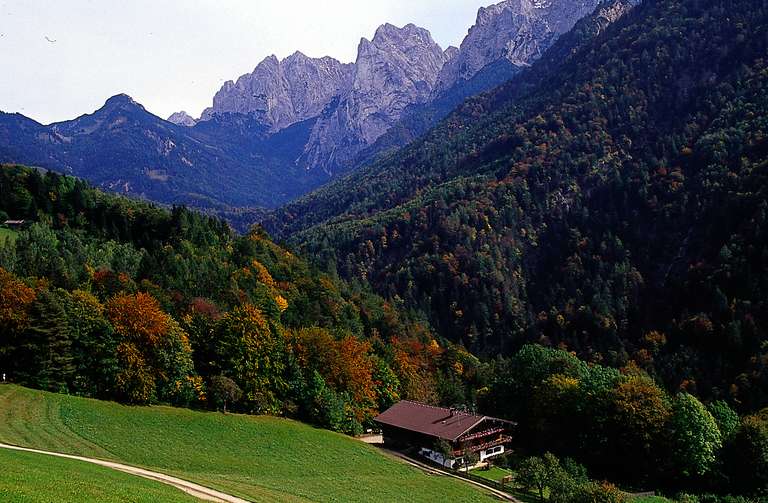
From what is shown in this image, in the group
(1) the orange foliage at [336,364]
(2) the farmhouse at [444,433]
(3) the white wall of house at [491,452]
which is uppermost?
(1) the orange foliage at [336,364]

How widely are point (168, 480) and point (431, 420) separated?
38.9 meters

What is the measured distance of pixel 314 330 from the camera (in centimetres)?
8025

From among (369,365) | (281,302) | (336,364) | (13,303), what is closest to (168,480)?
(13,303)

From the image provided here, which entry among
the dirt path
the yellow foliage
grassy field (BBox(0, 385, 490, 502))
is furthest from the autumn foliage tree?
the yellow foliage

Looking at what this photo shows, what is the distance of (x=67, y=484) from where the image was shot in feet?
89.4

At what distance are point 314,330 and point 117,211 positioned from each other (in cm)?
5533

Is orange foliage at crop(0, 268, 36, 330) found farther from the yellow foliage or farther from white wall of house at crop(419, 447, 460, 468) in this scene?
the yellow foliage

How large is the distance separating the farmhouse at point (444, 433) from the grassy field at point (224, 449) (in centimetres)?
636

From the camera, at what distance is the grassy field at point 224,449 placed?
41.6m

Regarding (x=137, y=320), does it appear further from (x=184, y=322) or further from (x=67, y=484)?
(x=67, y=484)

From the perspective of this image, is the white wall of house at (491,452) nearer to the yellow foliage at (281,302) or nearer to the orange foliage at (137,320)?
the orange foliage at (137,320)

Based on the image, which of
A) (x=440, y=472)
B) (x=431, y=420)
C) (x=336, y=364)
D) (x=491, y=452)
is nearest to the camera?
(x=440, y=472)

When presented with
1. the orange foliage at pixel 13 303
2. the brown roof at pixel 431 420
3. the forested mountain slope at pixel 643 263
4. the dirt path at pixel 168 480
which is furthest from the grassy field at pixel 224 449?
the forested mountain slope at pixel 643 263

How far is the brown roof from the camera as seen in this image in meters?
66.8
